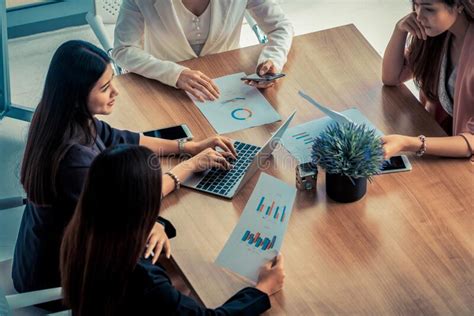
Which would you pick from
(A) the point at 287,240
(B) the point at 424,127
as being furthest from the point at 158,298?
(B) the point at 424,127

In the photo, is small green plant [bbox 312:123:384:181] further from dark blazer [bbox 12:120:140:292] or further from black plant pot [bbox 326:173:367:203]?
dark blazer [bbox 12:120:140:292]

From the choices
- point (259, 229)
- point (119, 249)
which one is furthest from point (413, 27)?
point (119, 249)

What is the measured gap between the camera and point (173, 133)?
7.87 feet

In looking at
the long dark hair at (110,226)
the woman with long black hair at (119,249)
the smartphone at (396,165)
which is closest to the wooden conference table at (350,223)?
the smartphone at (396,165)

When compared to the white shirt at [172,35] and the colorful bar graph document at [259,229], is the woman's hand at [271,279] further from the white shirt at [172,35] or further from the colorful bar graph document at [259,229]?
the white shirt at [172,35]

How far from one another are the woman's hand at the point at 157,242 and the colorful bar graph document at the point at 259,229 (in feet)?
0.44

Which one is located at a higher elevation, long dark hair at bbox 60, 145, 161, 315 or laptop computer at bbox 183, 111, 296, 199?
long dark hair at bbox 60, 145, 161, 315

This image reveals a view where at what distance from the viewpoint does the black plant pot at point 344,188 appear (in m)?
2.09

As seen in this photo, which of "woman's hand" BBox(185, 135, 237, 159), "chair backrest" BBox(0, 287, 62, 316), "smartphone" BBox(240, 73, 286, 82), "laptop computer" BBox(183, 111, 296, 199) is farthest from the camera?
"smartphone" BBox(240, 73, 286, 82)

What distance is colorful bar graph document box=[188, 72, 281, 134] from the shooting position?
2.42 meters

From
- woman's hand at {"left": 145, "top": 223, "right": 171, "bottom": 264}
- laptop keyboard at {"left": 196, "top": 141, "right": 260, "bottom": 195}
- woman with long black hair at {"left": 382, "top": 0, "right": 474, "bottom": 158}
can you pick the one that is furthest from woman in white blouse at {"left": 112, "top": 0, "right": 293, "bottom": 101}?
woman's hand at {"left": 145, "top": 223, "right": 171, "bottom": 264}

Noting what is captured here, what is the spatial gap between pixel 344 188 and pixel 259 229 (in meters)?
0.25

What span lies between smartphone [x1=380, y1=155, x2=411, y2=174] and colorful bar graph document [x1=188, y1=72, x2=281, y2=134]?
0.36 meters

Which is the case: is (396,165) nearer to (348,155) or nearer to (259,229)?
(348,155)
